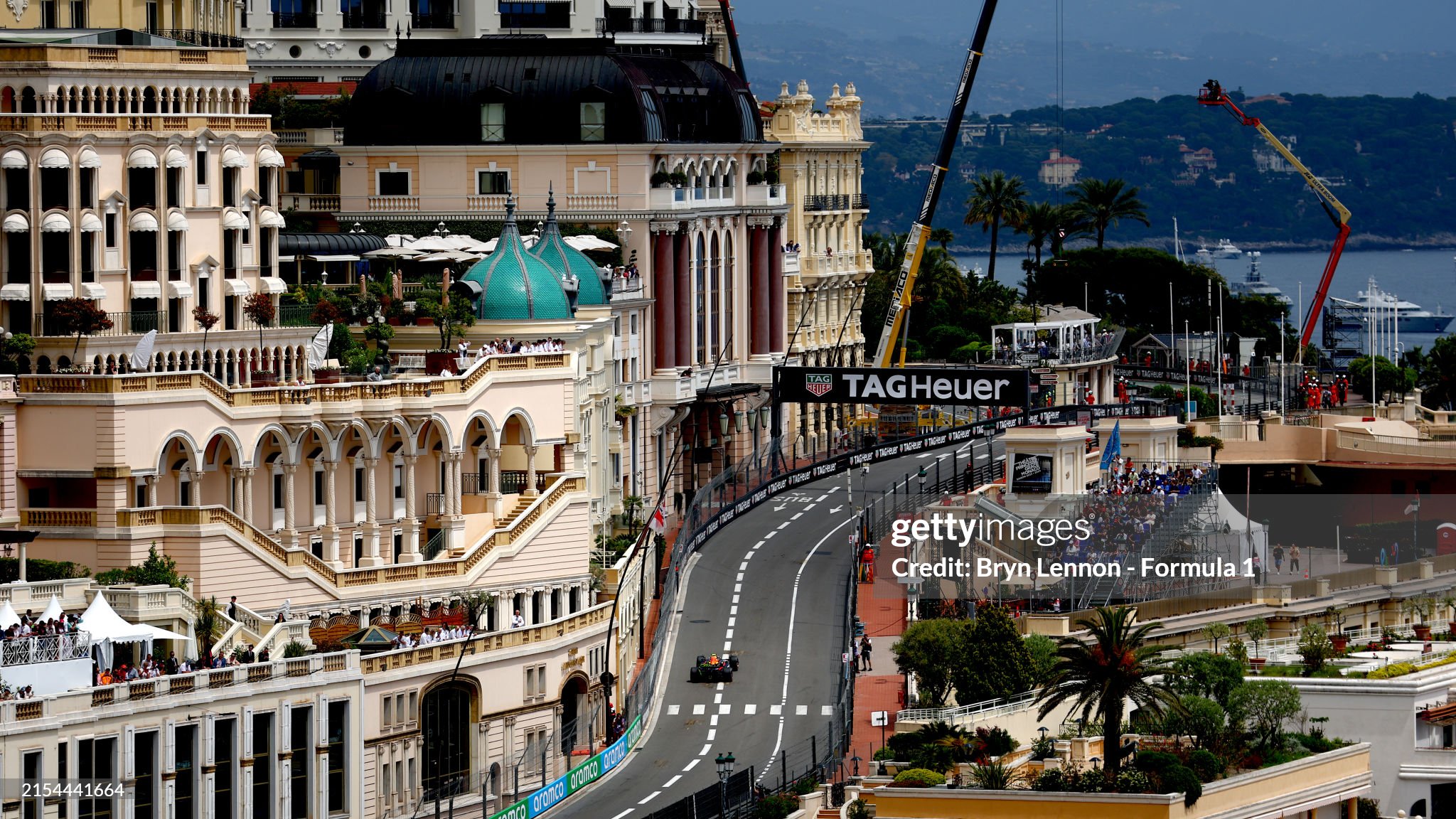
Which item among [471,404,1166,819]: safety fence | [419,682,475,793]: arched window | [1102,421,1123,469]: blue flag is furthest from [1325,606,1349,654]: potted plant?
[419,682,475,793]: arched window

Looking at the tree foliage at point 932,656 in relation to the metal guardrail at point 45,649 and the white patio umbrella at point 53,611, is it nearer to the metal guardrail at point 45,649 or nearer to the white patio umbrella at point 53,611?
the white patio umbrella at point 53,611

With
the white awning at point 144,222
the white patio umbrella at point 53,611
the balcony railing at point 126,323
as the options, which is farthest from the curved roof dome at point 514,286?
the white patio umbrella at point 53,611

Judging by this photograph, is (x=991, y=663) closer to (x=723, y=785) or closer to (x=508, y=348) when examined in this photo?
(x=723, y=785)

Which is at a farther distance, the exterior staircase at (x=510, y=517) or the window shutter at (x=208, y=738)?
the exterior staircase at (x=510, y=517)

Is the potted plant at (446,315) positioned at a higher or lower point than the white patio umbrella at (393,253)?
lower

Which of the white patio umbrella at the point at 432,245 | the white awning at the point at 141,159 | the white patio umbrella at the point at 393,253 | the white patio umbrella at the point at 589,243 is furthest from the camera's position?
the white patio umbrella at the point at 589,243

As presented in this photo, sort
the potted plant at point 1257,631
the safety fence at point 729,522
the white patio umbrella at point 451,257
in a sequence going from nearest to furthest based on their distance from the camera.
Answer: the safety fence at point 729,522 → the potted plant at point 1257,631 → the white patio umbrella at point 451,257
